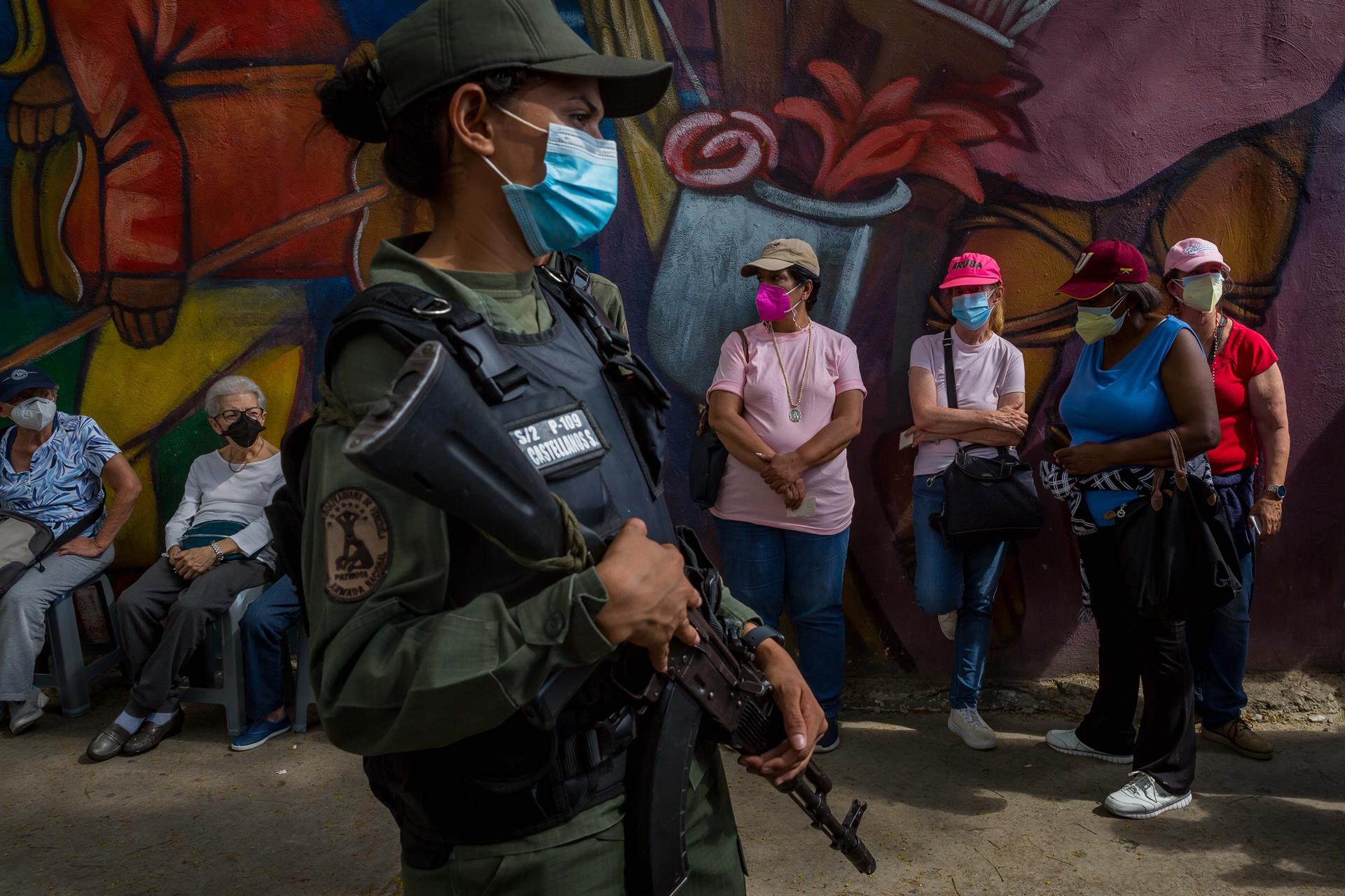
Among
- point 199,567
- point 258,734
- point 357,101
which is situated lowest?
point 258,734

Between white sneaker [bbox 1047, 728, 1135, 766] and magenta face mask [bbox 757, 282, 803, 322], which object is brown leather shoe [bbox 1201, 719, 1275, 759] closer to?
white sneaker [bbox 1047, 728, 1135, 766]

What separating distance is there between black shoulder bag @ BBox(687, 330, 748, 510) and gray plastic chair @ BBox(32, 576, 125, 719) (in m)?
2.69

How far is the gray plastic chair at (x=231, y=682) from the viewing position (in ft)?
13.8

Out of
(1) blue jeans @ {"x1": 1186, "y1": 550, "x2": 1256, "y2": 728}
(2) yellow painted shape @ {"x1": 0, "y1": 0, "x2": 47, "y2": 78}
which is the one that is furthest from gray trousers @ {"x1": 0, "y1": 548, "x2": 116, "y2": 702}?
(1) blue jeans @ {"x1": 1186, "y1": 550, "x2": 1256, "y2": 728}

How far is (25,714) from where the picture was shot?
4.36 m

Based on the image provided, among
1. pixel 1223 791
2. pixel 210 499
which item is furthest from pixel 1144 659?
pixel 210 499

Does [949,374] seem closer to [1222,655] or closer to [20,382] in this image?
[1222,655]

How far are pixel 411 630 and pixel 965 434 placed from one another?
3210 millimetres

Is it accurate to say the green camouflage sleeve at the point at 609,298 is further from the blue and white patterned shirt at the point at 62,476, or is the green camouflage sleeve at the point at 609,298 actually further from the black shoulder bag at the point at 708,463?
the blue and white patterned shirt at the point at 62,476

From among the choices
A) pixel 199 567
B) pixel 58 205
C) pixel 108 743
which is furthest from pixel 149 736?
pixel 58 205

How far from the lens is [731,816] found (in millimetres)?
1701

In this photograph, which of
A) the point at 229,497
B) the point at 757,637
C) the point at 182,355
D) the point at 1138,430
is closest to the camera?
the point at 757,637

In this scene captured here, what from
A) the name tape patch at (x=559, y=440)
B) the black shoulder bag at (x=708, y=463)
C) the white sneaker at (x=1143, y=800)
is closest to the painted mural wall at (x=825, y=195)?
the black shoulder bag at (x=708, y=463)

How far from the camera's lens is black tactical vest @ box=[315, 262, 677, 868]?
127 centimetres
